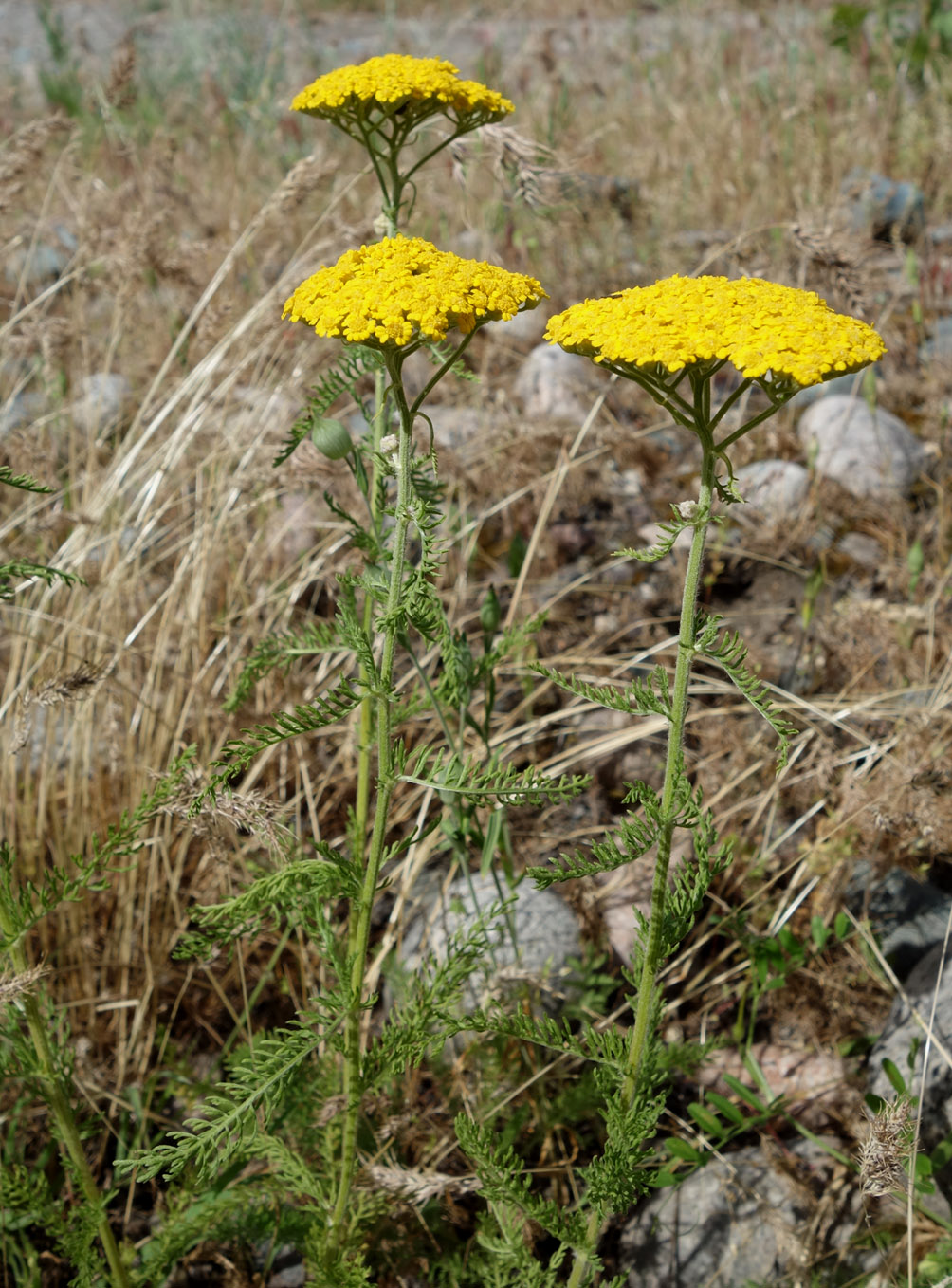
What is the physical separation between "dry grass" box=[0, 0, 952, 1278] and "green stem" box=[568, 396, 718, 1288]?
0.43 metres

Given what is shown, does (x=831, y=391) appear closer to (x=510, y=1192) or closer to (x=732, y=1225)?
(x=732, y=1225)

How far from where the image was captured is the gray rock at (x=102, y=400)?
276cm

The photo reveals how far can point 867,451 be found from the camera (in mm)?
3078

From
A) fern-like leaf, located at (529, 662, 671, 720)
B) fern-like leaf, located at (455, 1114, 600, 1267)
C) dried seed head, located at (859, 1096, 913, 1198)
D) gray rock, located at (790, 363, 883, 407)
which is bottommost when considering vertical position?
fern-like leaf, located at (455, 1114, 600, 1267)

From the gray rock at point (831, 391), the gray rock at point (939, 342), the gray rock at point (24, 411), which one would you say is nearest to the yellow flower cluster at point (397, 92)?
the gray rock at point (24, 411)

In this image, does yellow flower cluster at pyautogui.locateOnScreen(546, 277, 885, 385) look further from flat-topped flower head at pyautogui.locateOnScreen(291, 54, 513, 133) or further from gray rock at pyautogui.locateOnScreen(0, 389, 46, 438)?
gray rock at pyautogui.locateOnScreen(0, 389, 46, 438)

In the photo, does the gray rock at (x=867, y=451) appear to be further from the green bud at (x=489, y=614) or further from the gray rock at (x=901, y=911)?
the green bud at (x=489, y=614)

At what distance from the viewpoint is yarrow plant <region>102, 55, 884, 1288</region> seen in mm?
1150

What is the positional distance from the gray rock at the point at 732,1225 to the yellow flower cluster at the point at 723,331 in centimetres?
130

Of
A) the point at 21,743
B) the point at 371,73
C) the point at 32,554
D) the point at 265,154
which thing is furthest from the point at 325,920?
the point at 265,154

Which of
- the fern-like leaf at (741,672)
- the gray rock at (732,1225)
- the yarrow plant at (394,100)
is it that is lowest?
the gray rock at (732,1225)

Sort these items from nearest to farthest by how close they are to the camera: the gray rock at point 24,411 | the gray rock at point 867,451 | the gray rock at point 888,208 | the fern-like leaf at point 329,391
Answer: the fern-like leaf at point 329,391, the gray rock at point 24,411, the gray rock at point 867,451, the gray rock at point 888,208

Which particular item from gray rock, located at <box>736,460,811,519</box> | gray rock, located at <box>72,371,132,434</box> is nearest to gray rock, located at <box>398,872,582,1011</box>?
gray rock, located at <box>736,460,811,519</box>

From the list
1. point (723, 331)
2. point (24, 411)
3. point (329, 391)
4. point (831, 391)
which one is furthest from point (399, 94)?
point (831, 391)
